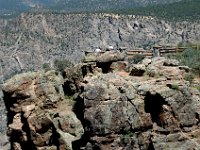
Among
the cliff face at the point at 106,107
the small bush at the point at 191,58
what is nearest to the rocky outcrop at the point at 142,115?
the cliff face at the point at 106,107

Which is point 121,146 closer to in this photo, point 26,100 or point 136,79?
point 136,79

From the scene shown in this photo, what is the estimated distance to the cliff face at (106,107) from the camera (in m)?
32.5

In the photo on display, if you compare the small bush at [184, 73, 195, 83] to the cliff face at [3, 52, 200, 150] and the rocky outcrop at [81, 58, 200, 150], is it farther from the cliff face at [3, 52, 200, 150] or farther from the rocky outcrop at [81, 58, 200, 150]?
the rocky outcrop at [81, 58, 200, 150]

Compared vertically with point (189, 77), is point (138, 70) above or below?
above

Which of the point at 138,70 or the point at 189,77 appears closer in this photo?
the point at 189,77

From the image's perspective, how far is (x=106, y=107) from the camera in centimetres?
3300

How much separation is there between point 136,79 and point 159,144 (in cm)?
537

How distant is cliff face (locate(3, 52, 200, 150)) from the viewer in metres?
32.5

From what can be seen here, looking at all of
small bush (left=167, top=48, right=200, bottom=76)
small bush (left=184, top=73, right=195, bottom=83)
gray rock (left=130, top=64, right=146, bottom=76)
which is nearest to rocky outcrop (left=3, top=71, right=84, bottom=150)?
gray rock (left=130, top=64, right=146, bottom=76)

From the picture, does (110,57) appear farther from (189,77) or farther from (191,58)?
(191,58)

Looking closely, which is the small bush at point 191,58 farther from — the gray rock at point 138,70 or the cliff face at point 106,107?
the gray rock at point 138,70

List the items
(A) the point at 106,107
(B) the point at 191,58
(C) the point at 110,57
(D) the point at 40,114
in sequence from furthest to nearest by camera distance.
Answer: (B) the point at 191,58 < (C) the point at 110,57 < (D) the point at 40,114 < (A) the point at 106,107

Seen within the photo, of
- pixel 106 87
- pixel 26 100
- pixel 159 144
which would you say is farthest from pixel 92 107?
pixel 26 100

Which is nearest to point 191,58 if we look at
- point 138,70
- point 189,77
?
point 189,77
